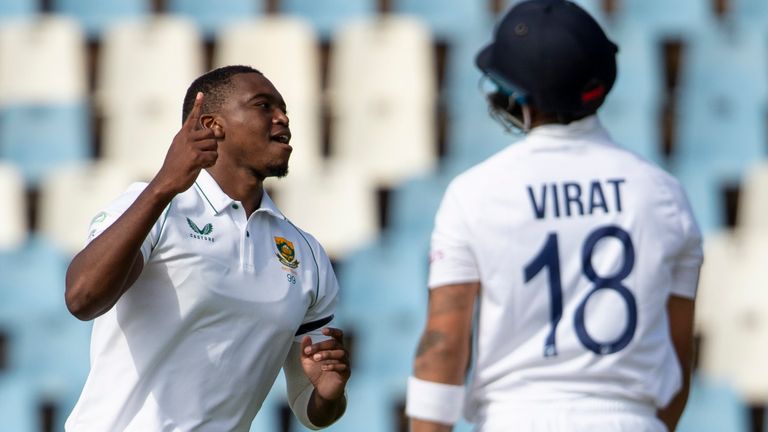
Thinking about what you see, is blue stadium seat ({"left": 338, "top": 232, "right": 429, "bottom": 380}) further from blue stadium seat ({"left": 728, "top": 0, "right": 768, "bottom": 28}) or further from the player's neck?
the player's neck

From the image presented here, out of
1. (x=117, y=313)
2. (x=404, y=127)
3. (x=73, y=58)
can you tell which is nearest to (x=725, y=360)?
(x=404, y=127)

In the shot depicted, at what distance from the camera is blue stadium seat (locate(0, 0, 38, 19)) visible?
28.4 ft

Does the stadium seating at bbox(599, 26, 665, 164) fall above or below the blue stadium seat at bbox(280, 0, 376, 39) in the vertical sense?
below

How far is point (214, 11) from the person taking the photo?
8852mm

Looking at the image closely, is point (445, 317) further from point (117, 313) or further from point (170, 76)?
point (170, 76)

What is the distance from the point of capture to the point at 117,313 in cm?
326

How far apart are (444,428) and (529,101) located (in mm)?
666

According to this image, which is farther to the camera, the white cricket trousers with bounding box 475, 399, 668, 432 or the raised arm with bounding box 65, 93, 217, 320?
the raised arm with bounding box 65, 93, 217, 320

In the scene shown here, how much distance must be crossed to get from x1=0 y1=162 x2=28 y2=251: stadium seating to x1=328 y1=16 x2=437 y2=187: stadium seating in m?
1.84

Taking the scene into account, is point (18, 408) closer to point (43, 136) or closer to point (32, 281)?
point (32, 281)

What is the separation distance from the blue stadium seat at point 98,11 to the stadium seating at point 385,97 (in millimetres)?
1320

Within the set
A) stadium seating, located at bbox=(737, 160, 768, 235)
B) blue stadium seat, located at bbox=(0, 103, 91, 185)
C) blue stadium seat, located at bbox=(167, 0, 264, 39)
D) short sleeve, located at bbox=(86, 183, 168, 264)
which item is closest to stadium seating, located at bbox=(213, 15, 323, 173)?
blue stadium seat, located at bbox=(167, 0, 264, 39)

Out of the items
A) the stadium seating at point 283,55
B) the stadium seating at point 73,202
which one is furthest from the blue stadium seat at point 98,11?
the stadium seating at point 73,202

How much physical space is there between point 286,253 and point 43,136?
5.09m
